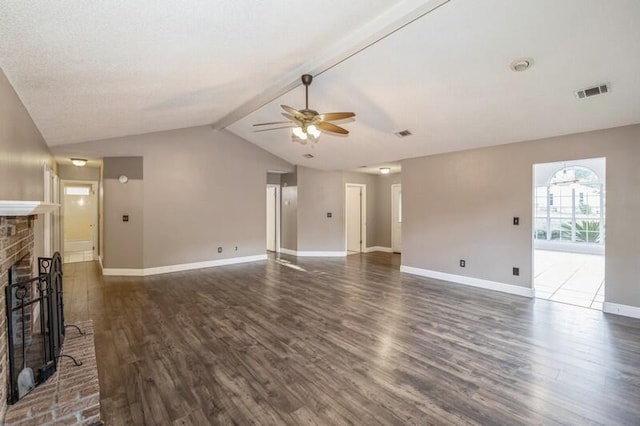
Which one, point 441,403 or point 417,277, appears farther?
point 417,277

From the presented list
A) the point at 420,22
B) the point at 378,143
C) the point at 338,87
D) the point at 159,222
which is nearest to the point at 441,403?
the point at 420,22

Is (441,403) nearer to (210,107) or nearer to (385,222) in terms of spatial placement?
(210,107)

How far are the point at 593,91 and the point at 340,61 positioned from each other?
2781 millimetres

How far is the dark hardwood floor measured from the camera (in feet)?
7.03

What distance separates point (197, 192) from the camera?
269 inches

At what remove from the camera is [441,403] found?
7.26 feet

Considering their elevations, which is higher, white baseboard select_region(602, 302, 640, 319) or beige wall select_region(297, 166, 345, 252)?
beige wall select_region(297, 166, 345, 252)

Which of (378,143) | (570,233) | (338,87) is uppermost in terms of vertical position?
(338,87)

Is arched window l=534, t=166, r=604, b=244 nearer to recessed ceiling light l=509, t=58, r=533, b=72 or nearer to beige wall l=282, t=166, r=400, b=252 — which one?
beige wall l=282, t=166, r=400, b=252

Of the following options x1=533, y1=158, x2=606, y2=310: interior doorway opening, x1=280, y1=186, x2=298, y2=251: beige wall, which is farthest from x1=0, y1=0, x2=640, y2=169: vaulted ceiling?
x1=533, y1=158, x2=606, y2=310: interior doorway opening

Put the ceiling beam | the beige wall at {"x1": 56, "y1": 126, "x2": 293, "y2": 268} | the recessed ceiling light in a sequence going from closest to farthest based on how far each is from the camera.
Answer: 1. the ceiling beam
2. the recessed ceiling light
3. the beige wall at {"x1": 56, "y1": 126, "x2": 293, "y2": 268}

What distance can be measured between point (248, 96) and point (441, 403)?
183 inches

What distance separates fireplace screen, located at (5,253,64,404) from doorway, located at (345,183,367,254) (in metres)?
7.43

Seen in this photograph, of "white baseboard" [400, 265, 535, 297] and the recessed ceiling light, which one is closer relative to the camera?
the recessed ceiling light
